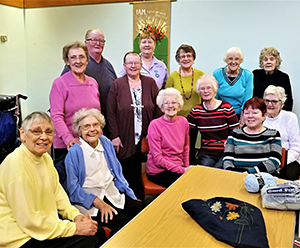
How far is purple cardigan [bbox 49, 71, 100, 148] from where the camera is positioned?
2395 mm

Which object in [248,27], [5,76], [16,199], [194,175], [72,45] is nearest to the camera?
[16,199]

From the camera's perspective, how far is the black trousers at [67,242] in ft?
4.78

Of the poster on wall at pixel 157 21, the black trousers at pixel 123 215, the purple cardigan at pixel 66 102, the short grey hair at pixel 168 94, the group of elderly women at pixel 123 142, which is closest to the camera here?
the group of elderly women at pixel 123 142

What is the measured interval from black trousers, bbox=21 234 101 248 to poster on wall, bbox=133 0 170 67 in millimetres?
3752

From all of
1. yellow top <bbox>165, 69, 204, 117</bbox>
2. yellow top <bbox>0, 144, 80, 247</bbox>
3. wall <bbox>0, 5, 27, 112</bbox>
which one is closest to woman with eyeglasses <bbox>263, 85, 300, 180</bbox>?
yellow top <bbox>165, 69, 204, 117</bbox>

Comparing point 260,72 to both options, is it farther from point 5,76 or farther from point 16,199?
point 5,76

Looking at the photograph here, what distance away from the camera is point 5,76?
226 inches

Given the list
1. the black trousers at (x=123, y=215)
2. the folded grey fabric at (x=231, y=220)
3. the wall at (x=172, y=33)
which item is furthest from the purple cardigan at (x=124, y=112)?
the wall at (x=172, y=33)

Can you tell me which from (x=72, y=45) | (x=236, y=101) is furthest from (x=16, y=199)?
(x=236, y=101)

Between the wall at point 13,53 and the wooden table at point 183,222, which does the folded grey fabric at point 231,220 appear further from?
the wall at point 13,53

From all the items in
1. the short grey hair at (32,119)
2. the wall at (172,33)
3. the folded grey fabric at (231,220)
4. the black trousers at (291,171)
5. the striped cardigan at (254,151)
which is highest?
the wall at (172,33)

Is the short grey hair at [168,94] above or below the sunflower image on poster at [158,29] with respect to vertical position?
below

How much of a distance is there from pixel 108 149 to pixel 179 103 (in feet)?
2.80

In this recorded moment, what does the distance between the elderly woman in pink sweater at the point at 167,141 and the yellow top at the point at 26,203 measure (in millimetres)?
1112
